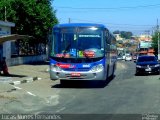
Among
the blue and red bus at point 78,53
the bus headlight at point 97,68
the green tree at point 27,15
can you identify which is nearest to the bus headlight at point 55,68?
the blue and red bus at point 78,53

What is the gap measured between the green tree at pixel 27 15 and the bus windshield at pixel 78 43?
25409mm

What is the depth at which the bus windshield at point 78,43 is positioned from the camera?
2245 cm

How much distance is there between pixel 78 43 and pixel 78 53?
0.51 m

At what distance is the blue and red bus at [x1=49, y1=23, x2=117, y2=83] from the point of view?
22.4 m

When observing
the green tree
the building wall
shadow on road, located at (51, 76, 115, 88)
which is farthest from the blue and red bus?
the green tree

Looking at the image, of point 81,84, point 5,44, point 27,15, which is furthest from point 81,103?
point 27,15

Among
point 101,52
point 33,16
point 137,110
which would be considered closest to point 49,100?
point 137,110

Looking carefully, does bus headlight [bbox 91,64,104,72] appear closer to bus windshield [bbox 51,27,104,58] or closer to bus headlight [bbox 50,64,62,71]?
bus windshield [bbox 51,27,104,58]

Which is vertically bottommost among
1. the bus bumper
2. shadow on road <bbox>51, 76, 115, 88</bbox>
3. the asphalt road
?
shadow on road <bbox>51, 76, 115, 88</bbox>

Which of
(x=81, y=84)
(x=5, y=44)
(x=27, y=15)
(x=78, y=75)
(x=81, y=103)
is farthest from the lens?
(x=27, y=15)

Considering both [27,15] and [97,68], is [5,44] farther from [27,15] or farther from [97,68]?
[97,68]

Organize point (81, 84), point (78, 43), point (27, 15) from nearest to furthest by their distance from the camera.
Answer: point (78, 43) < point (81, 84) < point (27, 15)

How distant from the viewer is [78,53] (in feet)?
73.7

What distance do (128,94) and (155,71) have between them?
A: 47.1ft
